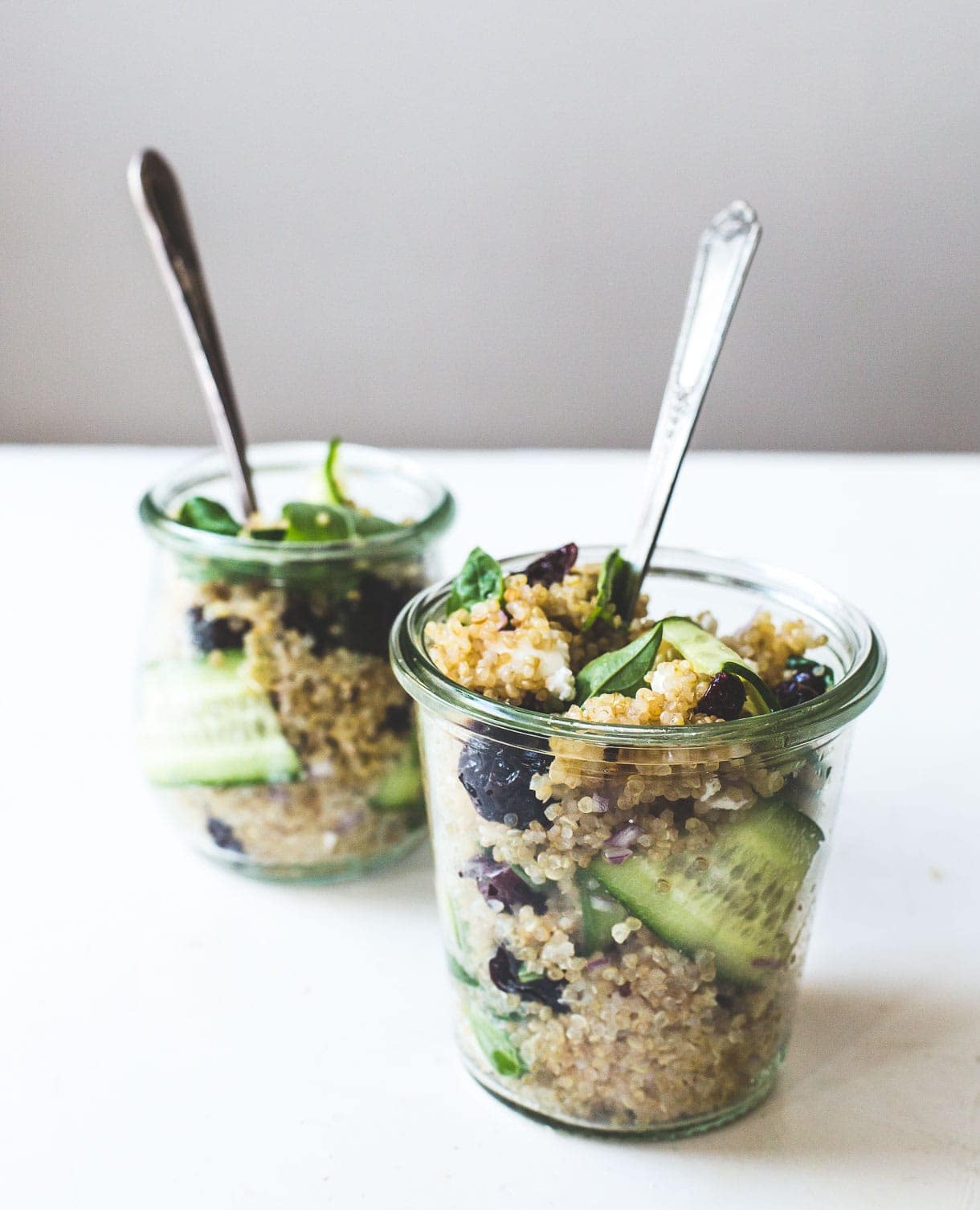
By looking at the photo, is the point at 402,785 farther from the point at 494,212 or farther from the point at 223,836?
the point at 494,212

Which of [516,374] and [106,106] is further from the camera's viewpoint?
[516,374]

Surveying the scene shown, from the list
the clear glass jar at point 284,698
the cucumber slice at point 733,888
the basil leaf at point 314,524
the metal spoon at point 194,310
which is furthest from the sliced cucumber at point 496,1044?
the metal spoon at point 194,310

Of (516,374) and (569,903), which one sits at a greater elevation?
(569,903)

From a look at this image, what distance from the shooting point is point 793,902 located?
2.04 ft

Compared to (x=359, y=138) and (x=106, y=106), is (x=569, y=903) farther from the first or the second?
(x=106, y=106)

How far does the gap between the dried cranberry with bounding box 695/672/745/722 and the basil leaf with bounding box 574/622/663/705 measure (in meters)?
0.04

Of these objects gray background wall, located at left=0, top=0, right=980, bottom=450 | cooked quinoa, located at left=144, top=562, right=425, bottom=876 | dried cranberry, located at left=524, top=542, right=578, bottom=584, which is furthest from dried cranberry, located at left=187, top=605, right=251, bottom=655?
gray background wall, located at left=0, top=0, right=980, bottom=450

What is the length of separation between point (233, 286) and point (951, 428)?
4.28ft

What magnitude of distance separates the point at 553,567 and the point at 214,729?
0.88ft

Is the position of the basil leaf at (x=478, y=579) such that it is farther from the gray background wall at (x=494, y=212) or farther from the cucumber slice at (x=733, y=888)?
the gray background wall at (x=494, y=212)

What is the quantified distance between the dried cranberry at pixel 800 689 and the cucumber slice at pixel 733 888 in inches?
2.6

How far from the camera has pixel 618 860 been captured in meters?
0.57

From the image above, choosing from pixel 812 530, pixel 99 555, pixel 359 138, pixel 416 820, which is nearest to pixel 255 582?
pixel 416 820

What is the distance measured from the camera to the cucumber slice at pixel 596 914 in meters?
0.58
